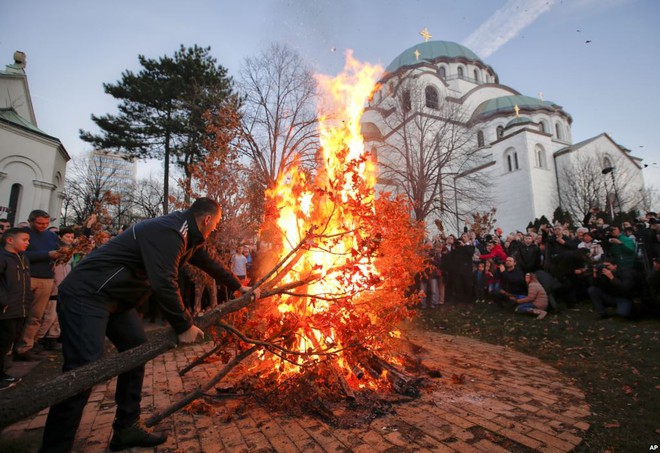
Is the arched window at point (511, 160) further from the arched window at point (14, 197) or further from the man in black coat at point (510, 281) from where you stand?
the arched window at point (14, 197)

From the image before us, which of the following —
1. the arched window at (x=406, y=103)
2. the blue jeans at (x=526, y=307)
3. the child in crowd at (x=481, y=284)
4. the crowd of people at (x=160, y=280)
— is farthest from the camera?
the arched window at (x=406, y=103)

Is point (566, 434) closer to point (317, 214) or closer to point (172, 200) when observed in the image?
point (317, 214)

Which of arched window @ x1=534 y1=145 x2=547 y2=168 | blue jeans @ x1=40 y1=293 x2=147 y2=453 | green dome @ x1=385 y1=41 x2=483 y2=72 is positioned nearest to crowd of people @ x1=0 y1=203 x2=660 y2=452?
blue jeans @ x1=40 y1=293 x2=147 y2=453

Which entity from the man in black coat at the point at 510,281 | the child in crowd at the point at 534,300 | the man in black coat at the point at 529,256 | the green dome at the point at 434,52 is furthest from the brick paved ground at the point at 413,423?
the green dome at the point at 434,52

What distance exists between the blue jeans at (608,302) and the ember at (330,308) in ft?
19.0

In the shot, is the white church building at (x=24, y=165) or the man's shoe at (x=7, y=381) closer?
the man's shoe at (x=7, y=381)

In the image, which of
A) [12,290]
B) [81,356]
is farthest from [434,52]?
[81,356]

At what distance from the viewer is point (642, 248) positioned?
28.8ft

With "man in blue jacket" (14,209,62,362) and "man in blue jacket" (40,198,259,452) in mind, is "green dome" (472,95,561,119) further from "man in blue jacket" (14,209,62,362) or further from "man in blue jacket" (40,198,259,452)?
"man in blue jacket" (40,198,259,452)

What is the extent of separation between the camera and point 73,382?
241 cm

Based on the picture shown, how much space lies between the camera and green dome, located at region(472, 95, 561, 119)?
142 feet

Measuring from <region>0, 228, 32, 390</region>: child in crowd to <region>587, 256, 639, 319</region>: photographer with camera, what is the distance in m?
11.5

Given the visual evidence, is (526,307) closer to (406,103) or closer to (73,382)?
(73,382)

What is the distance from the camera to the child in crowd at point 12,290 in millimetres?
4820
